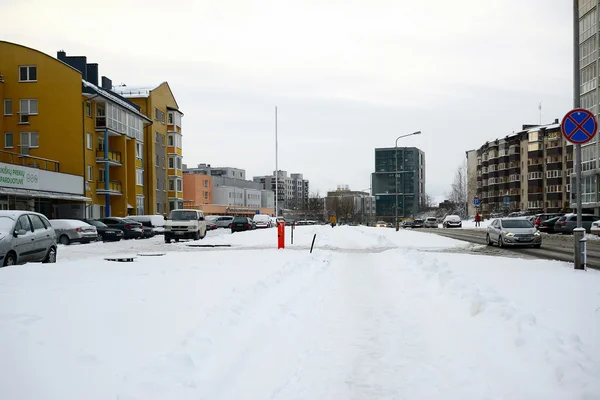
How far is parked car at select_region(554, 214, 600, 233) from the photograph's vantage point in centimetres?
3647

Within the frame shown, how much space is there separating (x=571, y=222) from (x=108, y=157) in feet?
127

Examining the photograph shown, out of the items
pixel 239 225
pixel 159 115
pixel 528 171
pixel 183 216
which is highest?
pixel 159 115

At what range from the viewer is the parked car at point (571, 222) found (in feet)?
120

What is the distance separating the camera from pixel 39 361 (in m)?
4.28

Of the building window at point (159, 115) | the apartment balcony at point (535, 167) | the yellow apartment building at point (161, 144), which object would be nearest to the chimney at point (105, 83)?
the yellow apartment building at point (161, 144)

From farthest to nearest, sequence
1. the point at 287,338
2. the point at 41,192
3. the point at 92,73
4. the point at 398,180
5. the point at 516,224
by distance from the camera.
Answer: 1. the point at 398,180
2. the point at 92,73
3. the point at 41,192
4. the point at 516,224
5. the point at 287,338

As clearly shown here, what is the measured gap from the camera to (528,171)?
99625mm

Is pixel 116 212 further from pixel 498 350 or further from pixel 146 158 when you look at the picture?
pixel 498 350

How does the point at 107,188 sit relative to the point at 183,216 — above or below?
above

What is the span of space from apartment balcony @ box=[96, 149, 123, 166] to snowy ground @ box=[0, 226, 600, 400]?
38.3 meters

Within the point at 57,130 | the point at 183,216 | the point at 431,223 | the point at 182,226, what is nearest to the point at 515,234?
the point at 182,226

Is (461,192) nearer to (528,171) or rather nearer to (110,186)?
(528,171)

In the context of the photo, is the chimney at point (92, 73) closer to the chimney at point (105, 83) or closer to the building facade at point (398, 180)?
the chimney at point (105, 83)

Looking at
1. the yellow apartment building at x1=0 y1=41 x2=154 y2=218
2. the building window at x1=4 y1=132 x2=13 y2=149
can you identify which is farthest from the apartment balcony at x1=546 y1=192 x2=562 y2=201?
the building window at x1=4 y1=132 x2=13 y2=149
